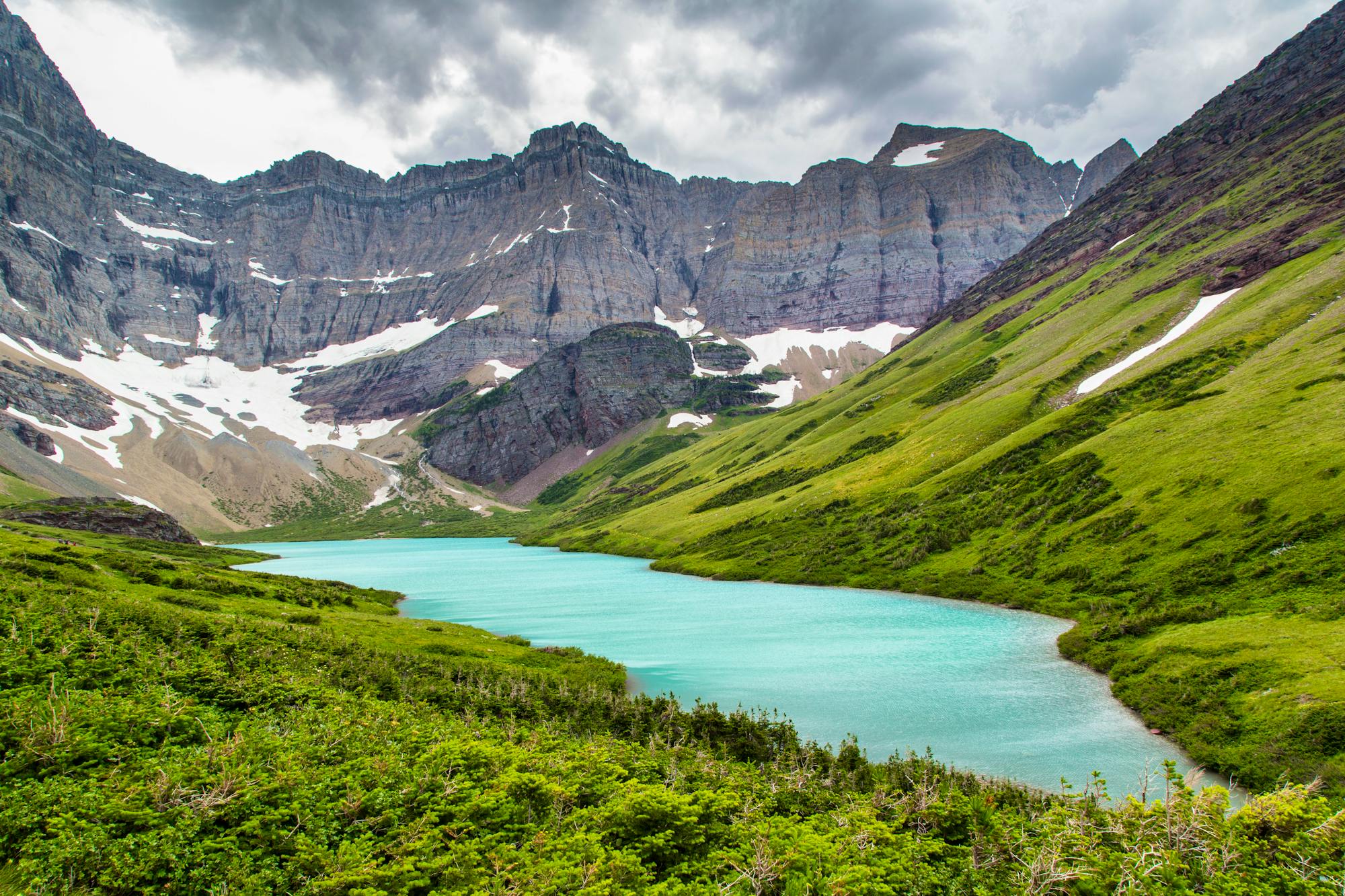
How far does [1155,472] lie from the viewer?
59531 millimetres

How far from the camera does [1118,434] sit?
7081 cm

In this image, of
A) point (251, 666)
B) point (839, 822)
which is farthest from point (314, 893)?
point (251, 666)

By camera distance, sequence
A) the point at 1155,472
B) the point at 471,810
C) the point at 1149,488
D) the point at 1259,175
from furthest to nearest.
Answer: the point at 1259,175, the point at 1155,472, the point at 1149,488, the point at 471,810

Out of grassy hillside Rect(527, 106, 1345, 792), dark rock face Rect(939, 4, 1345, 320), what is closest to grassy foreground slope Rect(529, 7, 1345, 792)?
grassy hillside Rect(527, 106, 1345, 792)

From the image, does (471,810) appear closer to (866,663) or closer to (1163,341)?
(866,663)

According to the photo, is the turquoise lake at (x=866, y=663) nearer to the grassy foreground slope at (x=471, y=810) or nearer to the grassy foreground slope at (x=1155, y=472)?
the grassy foreground slope at (x=1155, y=472)

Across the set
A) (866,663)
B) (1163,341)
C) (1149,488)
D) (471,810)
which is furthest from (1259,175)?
(471,810)

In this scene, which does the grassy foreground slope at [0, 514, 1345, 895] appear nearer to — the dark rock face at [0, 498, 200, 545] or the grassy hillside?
the grassy hillside

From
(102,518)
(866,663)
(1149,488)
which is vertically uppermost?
(102,518)

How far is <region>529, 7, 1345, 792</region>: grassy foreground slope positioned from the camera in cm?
3322

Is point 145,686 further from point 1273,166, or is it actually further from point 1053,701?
point 1273,166

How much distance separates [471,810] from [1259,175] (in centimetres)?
20624

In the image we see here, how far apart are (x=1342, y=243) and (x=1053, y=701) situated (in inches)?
4229

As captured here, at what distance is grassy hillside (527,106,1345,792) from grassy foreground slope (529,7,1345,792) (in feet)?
0.78
